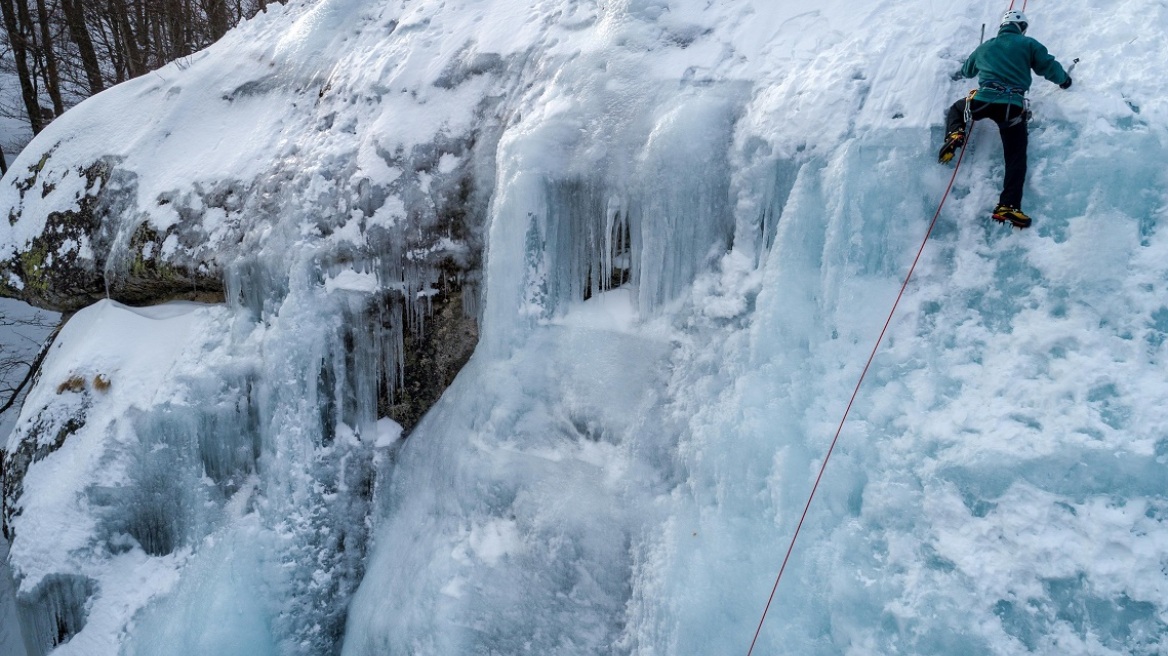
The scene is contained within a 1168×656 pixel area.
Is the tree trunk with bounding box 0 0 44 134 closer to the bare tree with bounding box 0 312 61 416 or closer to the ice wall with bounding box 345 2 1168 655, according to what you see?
the bare tree with bounding box 0 312 61 416

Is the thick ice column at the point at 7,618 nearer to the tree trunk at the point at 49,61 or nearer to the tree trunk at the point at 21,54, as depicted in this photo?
the tree trunk at the point at 21,54

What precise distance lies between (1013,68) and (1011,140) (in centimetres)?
33

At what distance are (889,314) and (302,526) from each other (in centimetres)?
402

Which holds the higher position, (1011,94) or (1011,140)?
(1011,94)

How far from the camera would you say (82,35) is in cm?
1088

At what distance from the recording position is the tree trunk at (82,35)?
10.8 metres

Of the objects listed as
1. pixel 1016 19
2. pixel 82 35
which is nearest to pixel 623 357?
pixel 1016 19

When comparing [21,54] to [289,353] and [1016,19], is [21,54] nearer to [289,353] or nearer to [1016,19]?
[289,353]

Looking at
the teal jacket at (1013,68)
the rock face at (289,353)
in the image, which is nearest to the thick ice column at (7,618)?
the rock face at (289,353)

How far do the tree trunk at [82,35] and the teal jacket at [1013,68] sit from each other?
13.1 metres

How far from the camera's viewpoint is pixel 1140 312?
2.79m

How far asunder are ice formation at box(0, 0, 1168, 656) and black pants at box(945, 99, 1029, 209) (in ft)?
0.48

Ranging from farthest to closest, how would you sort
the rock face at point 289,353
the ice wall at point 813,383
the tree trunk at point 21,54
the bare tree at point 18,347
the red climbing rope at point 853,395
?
the tree trunk at point 21,54
the bare tree at point 18,347
the rock face at point 289,353
the red climbing rope at point 853,395
the ice wall at point 813,383

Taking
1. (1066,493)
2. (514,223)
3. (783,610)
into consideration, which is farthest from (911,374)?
(514,223)
